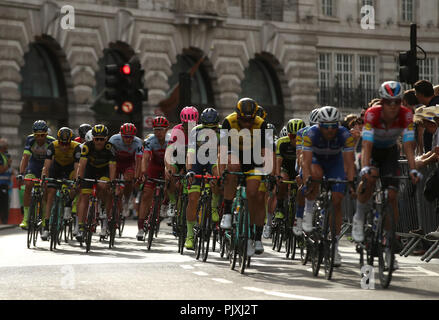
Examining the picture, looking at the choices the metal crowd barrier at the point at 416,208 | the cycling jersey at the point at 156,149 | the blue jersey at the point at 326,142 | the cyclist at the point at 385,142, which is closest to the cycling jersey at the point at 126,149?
the cycling jersey at the point at 156,149

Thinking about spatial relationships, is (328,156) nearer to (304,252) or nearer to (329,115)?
(329,115)

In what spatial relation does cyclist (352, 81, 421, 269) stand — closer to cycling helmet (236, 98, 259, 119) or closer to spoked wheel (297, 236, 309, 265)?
cycling helmet (236, 98, 259, 119)

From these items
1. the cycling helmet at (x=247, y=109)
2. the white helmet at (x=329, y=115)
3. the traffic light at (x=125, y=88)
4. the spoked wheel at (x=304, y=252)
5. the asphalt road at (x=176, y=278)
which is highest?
the traffic light at (x=125, y=88)

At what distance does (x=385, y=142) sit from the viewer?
11570 mm

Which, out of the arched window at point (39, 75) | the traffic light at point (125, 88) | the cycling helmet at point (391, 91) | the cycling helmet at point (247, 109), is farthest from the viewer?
the arched window at point (39, 75)

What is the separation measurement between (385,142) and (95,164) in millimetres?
6713

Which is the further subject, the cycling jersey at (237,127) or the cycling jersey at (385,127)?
the cycling jersey at (237,127)

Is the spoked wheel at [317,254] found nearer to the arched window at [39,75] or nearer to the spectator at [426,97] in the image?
the spectator at [426,97]

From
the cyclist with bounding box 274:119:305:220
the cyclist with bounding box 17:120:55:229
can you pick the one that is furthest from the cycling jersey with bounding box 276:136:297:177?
the cyclist with bounding box 17:120:55:229

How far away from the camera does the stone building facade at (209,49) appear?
34.6 metres

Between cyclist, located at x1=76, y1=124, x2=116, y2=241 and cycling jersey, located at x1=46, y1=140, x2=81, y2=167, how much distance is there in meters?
0.67

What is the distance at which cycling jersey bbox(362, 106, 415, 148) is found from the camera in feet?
37.2

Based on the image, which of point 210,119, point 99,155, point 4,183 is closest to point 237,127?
point 210,119

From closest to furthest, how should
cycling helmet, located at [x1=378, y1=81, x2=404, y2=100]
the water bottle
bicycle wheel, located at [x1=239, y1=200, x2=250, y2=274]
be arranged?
the water bottle → cycling helmet, located at [x1=378, y1=81, x2=404, y2=100] → bicycle wheel, located at [x1=239, y1=200, x2=250, y2=274]
